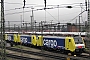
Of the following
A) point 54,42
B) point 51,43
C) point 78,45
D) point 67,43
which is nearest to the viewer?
point 78,45

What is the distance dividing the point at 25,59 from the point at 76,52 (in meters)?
7.04

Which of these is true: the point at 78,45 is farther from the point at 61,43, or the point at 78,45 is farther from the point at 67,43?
the point at 61,43

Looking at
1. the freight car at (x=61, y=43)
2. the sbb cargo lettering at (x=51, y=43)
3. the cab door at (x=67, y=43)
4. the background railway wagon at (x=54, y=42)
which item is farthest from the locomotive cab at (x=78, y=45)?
the sbb cargo lettering at (x=51, y=43)

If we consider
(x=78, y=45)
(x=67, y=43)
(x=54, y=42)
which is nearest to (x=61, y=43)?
(x=67, y=43)

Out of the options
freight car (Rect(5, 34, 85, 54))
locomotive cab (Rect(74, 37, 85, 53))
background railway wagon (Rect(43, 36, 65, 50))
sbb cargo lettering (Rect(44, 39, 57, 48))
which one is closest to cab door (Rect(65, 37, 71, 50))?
freight car (Rect(5, 34, 85, 54))

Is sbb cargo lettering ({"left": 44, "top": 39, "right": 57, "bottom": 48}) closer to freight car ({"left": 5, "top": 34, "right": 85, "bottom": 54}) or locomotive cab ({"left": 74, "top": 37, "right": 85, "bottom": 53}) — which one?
freight car ({"left": 5, "top": 34, "right": 85, "bottom": 54})

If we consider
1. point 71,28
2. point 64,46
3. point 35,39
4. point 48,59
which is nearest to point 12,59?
point 48,59

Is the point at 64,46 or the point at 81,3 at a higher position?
the point at 81,3

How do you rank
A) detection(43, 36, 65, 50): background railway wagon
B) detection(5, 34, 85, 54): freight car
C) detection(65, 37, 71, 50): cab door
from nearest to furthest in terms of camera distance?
1. detection(5, 34, 85, 54): freight car
2. detection(65, 37, 71, 50): cab door
3. detection(43, 36, 65, 50): background railway wagon

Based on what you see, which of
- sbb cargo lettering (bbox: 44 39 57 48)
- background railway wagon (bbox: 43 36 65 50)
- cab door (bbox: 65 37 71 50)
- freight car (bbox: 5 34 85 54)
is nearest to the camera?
freight car (bbox: 5 34 85 54)

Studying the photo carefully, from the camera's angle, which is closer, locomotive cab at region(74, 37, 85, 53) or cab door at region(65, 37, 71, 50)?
locomotive cab at region(74, 37, 85, 53)

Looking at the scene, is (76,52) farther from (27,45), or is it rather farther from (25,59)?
(27,45)

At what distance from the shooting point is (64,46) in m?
21.0

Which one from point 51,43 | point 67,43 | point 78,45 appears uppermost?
point 67,43
